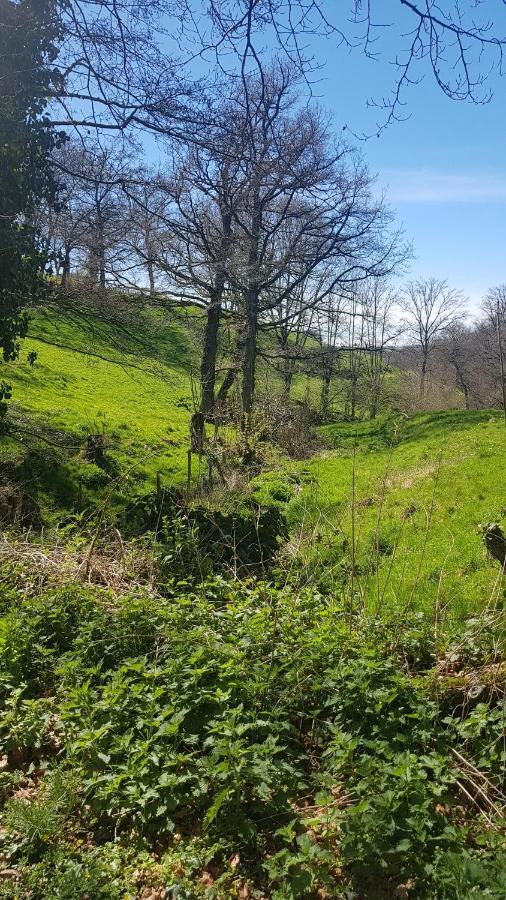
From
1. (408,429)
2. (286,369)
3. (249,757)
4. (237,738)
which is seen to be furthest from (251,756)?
(408,429)

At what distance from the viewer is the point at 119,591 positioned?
6000 mm

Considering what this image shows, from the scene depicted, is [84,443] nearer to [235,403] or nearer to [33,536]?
[33,536]

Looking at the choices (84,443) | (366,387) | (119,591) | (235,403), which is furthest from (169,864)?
(366,387)

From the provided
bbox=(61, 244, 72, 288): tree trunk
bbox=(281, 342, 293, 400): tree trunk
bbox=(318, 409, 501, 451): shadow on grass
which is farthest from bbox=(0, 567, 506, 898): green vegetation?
bbox=(281, 342, 293, 400): tree trunk

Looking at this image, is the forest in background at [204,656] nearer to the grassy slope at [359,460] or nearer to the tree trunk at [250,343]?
the grassy slope at [359,460]

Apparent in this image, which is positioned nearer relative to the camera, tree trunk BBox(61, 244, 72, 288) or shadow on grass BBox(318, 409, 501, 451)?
tree trunk BBox(61, 244, 72, 288)

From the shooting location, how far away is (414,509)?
36.4ft

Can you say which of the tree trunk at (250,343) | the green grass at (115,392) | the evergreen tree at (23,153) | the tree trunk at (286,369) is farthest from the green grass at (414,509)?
the evergreen tree at (23,153)

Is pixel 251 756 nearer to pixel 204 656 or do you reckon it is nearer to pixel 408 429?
pixel 204 656

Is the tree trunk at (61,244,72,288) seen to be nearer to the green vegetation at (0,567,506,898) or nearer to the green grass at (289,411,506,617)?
the green grass at (289,411,506,617)

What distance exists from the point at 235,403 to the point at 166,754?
1546cm

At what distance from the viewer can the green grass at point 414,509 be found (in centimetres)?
645

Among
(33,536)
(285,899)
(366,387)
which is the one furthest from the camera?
(366,387)

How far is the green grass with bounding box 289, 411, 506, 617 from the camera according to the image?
645 cm
